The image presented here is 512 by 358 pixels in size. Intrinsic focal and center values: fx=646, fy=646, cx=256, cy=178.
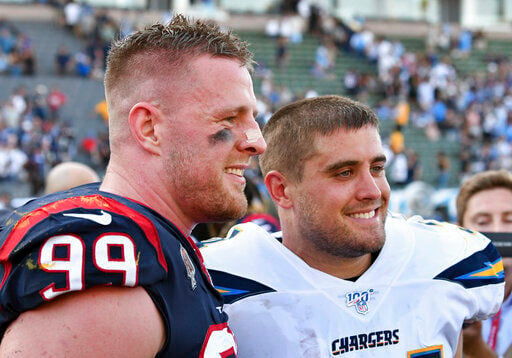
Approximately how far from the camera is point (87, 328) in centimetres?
133

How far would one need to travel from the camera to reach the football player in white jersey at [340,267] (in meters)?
2.19

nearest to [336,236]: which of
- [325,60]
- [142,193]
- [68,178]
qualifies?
[142,193]

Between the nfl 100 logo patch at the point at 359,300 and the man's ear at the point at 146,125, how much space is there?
3.09ft

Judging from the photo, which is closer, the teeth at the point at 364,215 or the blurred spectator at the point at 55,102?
the teeth at the point at 364,215

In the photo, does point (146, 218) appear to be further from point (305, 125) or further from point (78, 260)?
point (305, 125)

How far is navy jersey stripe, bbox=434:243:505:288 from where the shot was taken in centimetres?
236

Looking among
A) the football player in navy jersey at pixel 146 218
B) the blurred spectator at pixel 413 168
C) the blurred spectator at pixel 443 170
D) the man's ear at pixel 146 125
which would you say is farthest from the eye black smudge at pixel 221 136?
the blurred spectator at pixel 443 170

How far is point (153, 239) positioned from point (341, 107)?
111 cm

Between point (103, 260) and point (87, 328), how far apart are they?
0.14 metres

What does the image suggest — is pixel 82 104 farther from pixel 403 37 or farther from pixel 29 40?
pixel 403 37

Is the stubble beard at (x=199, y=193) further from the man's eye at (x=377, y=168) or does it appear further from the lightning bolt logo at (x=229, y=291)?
the man's eye at (x=377, y=168)

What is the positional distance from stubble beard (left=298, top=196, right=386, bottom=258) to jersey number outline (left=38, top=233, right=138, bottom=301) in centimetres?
101

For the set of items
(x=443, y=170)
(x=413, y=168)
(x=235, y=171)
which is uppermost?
(x=235, y=171)

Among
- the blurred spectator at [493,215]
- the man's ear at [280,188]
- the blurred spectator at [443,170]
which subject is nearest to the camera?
the man's ear at [280,188]
